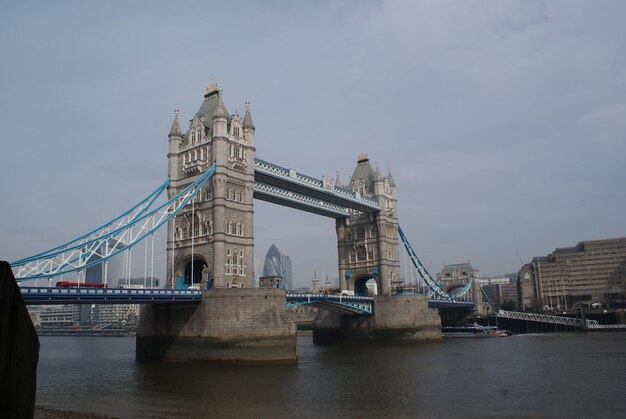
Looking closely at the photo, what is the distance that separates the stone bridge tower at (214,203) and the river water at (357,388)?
38.6 feet

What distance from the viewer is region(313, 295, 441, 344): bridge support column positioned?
237 ft

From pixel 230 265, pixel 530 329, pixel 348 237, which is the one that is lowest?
pixel 530 329

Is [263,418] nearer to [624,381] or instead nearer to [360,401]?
[360,401]

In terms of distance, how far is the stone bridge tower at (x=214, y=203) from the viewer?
52500 mm

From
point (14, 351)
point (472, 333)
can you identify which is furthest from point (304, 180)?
point (14, 351)

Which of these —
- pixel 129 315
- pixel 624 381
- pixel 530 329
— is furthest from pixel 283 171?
pixel 129 315

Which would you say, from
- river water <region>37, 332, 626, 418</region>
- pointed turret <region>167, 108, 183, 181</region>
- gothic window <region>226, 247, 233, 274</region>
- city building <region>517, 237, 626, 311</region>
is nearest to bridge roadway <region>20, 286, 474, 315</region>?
river water <region>37, 332, 626, 418</region>

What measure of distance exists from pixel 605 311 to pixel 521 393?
90282 millimetres

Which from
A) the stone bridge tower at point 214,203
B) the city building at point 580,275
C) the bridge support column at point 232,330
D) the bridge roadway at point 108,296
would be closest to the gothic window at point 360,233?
the bridge roadway at point 108,296

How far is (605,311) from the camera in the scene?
105 m

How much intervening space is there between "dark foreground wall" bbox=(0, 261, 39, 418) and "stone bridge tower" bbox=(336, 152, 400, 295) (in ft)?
246

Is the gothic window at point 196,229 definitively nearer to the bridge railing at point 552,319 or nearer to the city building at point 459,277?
the bridge railing at point 552,319

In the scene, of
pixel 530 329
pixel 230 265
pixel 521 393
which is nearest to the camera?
pixel 521 393

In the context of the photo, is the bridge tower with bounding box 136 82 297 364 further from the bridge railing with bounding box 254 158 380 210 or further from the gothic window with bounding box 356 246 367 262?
the gothic window with bounding box 356 246 367 262
